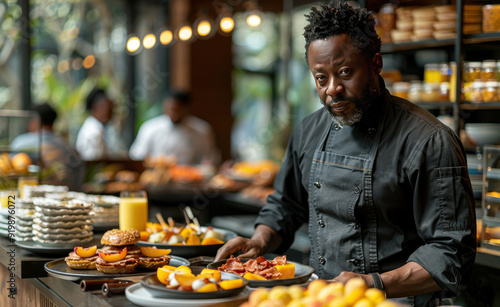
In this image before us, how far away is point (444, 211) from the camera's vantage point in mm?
2020

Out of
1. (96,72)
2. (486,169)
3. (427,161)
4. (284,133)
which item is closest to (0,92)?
(96,72)

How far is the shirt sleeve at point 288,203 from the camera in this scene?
2582 millimetres

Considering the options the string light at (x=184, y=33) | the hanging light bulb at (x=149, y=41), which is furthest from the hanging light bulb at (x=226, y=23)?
the hanging light bulb at (x=149, y=41)

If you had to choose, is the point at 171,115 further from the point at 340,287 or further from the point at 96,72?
the point at 340,287

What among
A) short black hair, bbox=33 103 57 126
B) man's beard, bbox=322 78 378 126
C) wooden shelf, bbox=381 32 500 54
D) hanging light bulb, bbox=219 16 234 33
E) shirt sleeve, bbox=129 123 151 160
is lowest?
shirt sleeve, bbox=129 123 151 160

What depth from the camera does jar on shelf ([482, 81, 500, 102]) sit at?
3803mm

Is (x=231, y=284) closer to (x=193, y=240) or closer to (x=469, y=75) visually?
(x=193, y=240)

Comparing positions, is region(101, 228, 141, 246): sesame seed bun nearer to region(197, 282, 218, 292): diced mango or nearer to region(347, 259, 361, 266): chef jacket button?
region(197, 282, 218, 292): diced mango

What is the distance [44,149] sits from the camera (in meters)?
5.66

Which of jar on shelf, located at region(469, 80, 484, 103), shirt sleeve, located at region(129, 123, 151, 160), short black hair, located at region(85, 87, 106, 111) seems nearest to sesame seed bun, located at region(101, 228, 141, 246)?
jar on shelf, located at region(469, 80, 484, 103)

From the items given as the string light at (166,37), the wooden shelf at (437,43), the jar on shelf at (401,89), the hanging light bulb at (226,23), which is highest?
the hanging light bulb at (226,23)

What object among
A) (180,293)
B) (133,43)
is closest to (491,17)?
(180,293)

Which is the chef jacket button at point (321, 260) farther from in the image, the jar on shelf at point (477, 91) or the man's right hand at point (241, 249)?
the jar on shelf at point (477, 91)

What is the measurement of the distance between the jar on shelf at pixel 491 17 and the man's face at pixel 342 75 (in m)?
2.01
